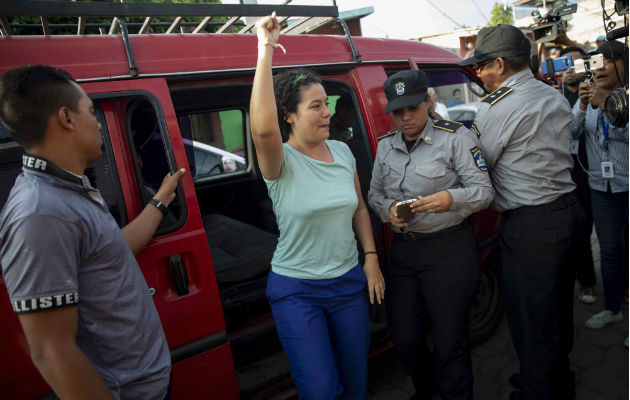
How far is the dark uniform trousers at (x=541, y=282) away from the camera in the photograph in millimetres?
2021

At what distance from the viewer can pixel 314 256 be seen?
176cm

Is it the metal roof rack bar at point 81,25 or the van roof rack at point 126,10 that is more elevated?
the metal roof rack bar at point 81,25

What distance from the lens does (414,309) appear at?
2143 millimetres

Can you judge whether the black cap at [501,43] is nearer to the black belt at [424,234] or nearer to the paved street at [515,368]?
the black belt at [424,234]

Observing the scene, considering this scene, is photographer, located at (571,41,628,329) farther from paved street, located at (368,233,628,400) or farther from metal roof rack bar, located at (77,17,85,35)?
metal roof rack bar, located at (77,17,85,35)

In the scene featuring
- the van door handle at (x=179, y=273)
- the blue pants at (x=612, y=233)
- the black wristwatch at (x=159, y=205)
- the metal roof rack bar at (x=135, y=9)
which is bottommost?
the blue pants at (x=612, y=233)

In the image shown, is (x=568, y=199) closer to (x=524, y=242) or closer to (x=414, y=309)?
(x=524, y=242)

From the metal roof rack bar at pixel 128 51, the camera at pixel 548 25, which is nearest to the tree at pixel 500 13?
the camera at pixel 548 25

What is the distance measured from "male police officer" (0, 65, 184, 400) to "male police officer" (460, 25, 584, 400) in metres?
1.70

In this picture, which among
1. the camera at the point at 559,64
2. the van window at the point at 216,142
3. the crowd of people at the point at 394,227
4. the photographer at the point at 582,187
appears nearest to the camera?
the crowd of people at the point at 394,227

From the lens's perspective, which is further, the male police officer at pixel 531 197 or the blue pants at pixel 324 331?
the male police officer at pixel 531 197

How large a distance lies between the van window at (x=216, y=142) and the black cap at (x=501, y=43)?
2184mm

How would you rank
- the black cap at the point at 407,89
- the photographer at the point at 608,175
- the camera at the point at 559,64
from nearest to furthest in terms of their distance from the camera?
the black cap at the point at 407,89, the photographer at the point at 608,175, the camera at the point at 559,64

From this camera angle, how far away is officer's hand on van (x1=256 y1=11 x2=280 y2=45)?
147 cm
